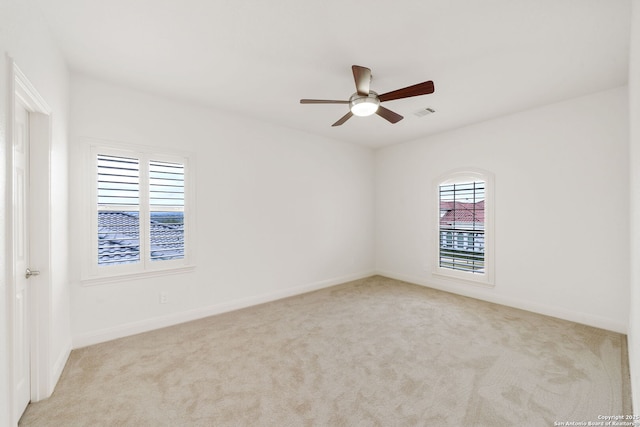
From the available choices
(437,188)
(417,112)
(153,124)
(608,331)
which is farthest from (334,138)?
(608,331)

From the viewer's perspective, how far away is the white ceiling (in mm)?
1899

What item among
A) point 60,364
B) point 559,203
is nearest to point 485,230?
point 559,203

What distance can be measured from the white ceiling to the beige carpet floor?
2692mm

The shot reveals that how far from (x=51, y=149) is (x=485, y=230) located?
504 cm

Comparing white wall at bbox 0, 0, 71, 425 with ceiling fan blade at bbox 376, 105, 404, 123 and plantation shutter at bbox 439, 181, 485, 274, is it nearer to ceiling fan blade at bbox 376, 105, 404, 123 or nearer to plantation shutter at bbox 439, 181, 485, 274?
ceiling fan blade at bbox 376, 105, 404, 123

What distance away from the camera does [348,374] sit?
2289 mm

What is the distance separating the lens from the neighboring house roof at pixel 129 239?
290cm

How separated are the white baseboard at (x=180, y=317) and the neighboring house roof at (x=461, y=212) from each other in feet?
7.84

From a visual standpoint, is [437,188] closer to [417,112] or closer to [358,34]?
[417,112]

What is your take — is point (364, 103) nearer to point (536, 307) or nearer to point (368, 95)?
point (368, 95)

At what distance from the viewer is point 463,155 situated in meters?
4.38

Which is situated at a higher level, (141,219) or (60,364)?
(141,219)

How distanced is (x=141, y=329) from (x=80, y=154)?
1947 mm

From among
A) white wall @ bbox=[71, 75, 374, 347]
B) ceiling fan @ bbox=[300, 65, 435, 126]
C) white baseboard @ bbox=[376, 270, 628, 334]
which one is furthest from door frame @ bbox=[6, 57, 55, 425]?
white baseboard @ bbox=[376, 270, 628, 334]
